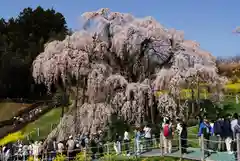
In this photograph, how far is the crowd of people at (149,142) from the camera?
17.6 meters

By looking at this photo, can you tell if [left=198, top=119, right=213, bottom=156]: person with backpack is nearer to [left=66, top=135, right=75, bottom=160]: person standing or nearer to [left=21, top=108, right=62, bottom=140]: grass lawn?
[left=66, top=135, right=75, bottom=160]: person standing

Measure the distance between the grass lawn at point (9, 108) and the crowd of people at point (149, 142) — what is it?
91.1 feet

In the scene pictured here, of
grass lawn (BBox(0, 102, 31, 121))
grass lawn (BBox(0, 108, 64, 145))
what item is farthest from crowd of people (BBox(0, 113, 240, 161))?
grass lawn (BBox(0, 102, 31, 121))

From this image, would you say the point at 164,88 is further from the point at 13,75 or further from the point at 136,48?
the point at 13,75

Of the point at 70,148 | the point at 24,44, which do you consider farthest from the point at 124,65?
the point at 24,44

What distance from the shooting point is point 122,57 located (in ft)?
97.7

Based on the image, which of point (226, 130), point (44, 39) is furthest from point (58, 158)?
point (44, 39)

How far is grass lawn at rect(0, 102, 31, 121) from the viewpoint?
55.8 meters

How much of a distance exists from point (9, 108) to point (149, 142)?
37.7 m

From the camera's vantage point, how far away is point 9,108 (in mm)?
57531

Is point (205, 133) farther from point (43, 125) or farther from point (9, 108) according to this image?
point (9, 108)

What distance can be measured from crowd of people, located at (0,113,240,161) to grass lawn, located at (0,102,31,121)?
27769 millimetres

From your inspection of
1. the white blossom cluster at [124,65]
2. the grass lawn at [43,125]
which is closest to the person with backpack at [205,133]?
the white blossom cluster at [124,65]

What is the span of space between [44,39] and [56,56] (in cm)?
4156
